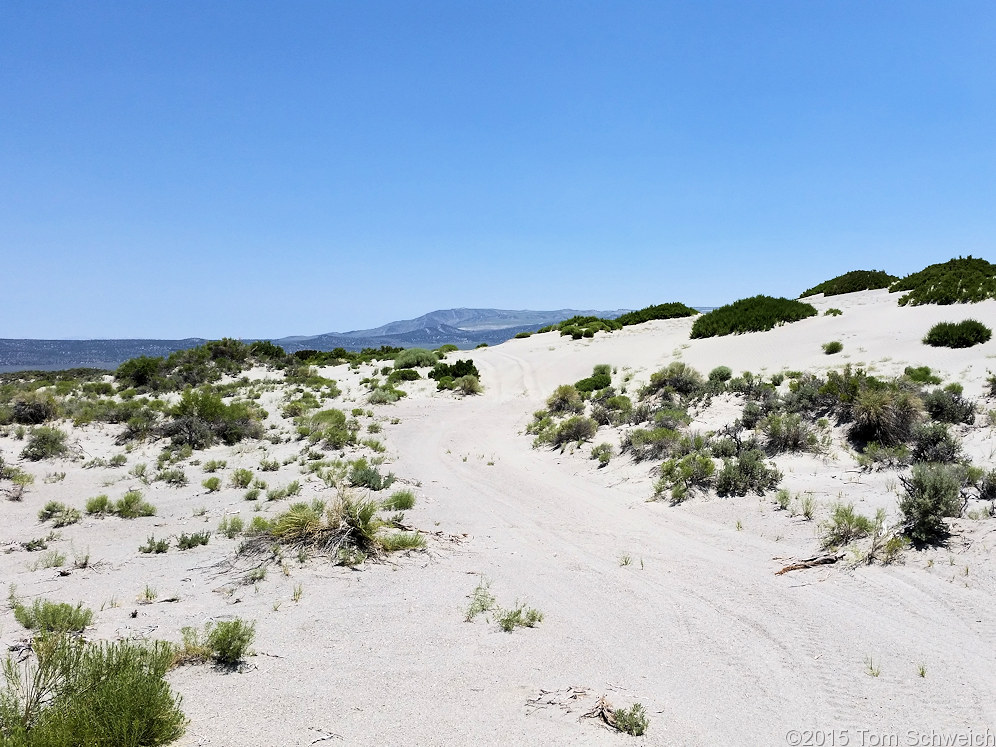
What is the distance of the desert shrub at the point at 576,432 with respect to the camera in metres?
13.3

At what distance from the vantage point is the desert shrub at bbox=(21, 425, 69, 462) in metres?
11.9

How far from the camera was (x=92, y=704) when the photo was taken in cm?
332

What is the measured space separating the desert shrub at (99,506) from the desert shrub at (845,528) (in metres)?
10.9

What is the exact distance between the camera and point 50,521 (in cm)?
850

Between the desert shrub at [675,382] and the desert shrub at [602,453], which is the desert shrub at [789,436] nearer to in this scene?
the desert shrub at [602,453]

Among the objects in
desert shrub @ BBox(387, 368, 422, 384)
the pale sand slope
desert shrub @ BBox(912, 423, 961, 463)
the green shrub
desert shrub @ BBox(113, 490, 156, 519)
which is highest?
the green shrub

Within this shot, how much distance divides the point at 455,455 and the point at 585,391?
277 inches

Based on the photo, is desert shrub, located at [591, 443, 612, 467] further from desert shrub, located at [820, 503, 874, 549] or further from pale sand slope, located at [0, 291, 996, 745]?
desert shrub, located at [820, 503, 874, 549]

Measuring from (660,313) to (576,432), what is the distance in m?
28.8

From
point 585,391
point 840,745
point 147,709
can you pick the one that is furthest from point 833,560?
point 585,391

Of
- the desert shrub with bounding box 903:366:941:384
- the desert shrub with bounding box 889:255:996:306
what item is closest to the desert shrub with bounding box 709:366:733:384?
the desert shrub with bounding box 903:366:941:384

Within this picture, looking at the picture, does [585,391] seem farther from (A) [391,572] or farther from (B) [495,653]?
(B) [495,653]

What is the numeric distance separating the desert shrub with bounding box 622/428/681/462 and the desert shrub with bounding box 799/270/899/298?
33972 mm

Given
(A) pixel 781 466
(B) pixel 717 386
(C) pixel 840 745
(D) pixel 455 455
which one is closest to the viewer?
(C) pixel 840 745
